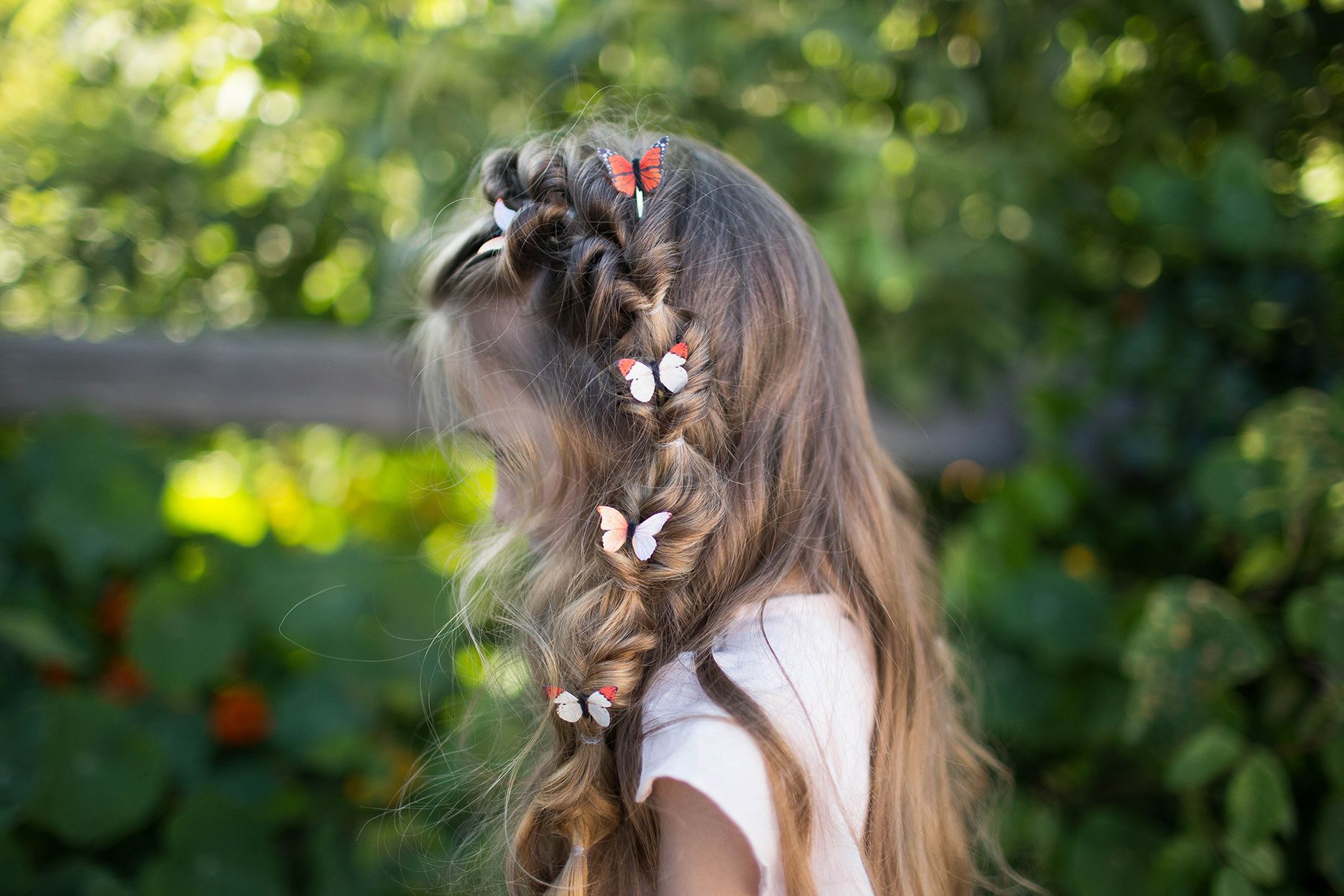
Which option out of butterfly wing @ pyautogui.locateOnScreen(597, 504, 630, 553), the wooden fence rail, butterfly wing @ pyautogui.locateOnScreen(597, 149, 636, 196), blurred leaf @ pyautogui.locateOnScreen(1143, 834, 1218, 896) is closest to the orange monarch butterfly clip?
butterfly wing @ pyautogui.locateOnScreen(597, 149, 636, 196)

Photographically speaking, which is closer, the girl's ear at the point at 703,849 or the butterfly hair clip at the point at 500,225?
the girl's ear at the point at 703,849

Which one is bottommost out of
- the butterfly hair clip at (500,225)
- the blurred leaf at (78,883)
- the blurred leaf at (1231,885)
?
the blurred leaf at (78,883)

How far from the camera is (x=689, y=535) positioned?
0.87 m

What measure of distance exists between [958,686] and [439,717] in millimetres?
990

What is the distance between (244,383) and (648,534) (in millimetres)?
1190

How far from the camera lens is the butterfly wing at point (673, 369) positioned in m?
0.85

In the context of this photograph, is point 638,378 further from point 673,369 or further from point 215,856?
point 215,856

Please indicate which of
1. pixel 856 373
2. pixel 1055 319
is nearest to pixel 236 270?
pixel 856 373

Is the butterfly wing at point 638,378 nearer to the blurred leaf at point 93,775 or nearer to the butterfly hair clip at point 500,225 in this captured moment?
the butterfly hair clip at point 500,225

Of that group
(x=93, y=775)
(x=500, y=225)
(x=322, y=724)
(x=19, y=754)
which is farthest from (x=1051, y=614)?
(x=19, y=754)

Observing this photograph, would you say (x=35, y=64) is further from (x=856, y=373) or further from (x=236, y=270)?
(x=856, y=373)

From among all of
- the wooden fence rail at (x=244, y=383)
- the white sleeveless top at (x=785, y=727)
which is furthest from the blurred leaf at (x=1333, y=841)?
the wooden fence rail at (x=244, y=383)

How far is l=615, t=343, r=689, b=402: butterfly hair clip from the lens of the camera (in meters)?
0.84

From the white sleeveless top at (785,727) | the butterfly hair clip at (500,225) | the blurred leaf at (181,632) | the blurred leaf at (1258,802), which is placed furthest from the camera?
the blurred leaf at (181,632)
